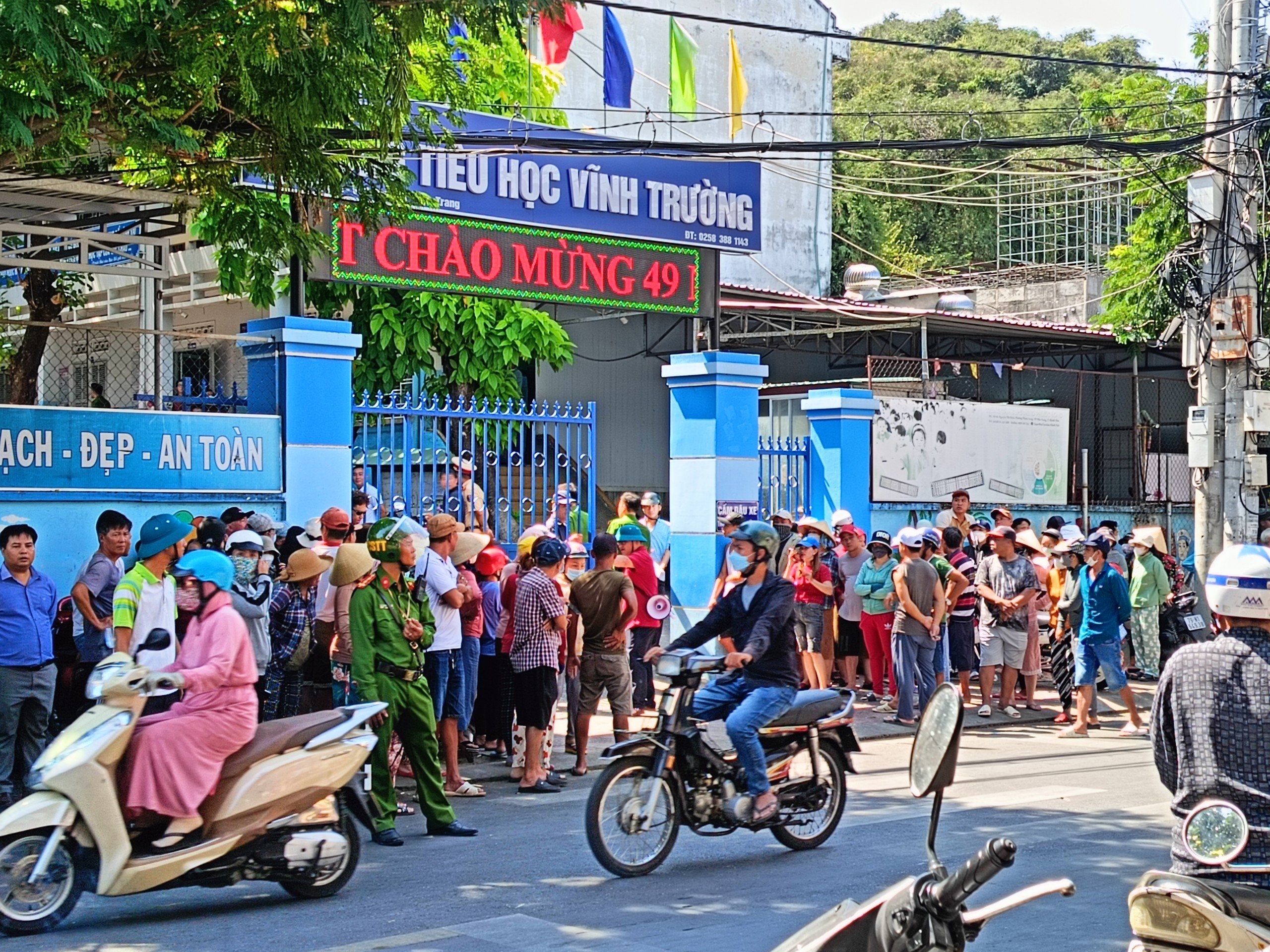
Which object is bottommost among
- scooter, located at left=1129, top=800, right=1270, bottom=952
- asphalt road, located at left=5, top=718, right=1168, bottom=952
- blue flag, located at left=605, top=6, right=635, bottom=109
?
asphalt road, located at left=5, top=718, right=1168, bottom=952

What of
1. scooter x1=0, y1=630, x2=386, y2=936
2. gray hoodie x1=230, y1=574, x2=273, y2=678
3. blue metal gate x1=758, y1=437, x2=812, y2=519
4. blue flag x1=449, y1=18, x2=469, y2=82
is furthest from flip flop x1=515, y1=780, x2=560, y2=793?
blue flag x1=449, y1=18, x2=469, y2=82

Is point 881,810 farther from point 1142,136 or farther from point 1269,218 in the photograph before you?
point 1142,136

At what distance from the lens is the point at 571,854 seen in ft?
26.8

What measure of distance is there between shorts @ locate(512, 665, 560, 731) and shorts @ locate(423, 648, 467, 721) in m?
0.40

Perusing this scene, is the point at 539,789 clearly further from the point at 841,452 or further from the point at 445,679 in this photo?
the point at 841,452

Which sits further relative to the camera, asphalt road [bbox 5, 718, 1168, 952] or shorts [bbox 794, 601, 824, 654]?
shorts [bbox 794, 601, 824, 654]

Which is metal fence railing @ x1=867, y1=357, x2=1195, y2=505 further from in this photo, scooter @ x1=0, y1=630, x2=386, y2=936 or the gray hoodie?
scooter @ x1=0, y1=630, x2=386, y2=936

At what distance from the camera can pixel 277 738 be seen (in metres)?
6.95

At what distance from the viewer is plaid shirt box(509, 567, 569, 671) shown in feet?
32.7

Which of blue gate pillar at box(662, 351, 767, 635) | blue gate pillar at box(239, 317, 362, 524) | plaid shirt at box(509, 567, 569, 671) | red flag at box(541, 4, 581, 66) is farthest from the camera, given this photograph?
red flag at box(541, 4, 581, 66)

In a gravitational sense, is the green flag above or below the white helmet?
above

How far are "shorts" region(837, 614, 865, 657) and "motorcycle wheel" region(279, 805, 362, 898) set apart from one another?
7.91m

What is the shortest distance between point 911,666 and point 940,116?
22.5m

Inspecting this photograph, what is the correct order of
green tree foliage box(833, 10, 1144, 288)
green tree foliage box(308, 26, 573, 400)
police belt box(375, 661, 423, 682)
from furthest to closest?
1. green tree foliage box(833, 10, 1144, 288)
2. green tree foliage box(308, 26, 573, 400)
3. police belt box(375, 661, 423, 682)
